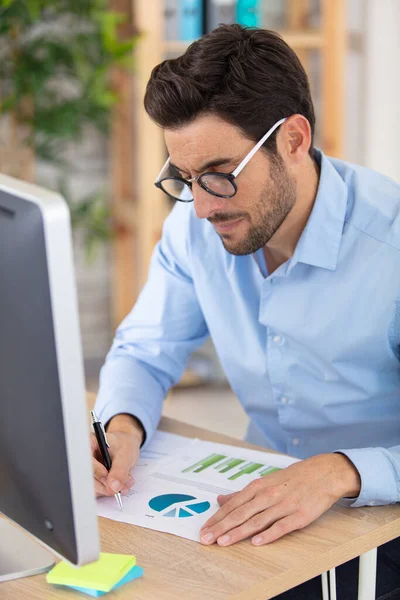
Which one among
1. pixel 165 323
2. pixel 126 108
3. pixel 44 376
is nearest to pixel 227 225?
pixel 165 323

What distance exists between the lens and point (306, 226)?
5.15ft

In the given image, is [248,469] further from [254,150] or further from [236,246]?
[254,150]

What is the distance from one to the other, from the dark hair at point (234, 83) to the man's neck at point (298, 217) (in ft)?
0.40

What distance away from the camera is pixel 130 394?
1603 mm

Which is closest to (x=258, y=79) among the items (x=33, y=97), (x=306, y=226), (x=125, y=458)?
(x=306, y=226)

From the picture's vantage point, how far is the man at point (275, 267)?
4.86 ft

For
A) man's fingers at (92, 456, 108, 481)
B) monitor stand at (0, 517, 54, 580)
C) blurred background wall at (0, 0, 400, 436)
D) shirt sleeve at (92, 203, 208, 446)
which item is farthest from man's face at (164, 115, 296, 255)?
blurred background wall at (0, 0, 400, 436)

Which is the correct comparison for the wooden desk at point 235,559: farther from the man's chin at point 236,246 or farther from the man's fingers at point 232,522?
the man's chin at point 236,246

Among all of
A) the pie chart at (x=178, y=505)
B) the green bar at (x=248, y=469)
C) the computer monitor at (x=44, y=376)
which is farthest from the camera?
the green bar at (x=248, y=469)

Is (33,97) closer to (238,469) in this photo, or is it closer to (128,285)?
(128,285)

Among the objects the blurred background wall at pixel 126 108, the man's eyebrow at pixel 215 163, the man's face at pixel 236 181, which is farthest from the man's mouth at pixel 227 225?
the blurred background wall at pixel 126 108

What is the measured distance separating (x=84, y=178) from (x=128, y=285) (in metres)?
0.57

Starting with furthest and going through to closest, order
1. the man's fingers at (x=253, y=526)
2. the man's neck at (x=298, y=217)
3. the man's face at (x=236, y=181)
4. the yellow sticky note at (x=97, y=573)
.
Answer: the man's neck at (x=298, y=217)
the man's face at (x=236, y=181)
the man's fingers at (x=253, y=526)
the yellow sticky note at (x=97, y=573)

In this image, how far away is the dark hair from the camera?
1472mm
